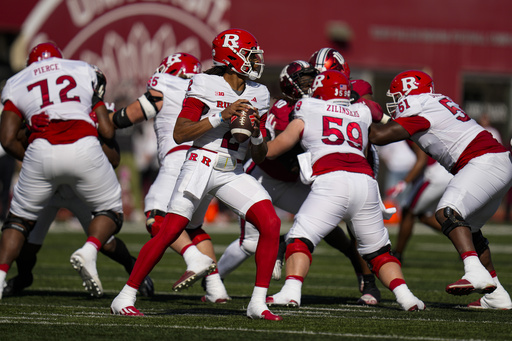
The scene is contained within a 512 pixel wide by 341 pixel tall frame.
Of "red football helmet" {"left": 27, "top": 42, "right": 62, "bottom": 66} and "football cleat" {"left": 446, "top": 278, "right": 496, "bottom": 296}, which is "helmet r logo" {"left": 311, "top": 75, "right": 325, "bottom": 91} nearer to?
"football cleat" {"left": 446, "top": 278, "right": 496, "bottom": 296}

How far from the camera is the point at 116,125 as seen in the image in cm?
735

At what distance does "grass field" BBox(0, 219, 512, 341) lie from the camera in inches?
203

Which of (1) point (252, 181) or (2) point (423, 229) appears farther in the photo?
(2) point (423, 229)

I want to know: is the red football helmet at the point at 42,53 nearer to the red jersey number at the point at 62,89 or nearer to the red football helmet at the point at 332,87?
the red jersey number at the point at 62,89

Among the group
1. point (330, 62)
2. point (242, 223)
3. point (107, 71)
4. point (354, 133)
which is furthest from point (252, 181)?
point (107, 71)

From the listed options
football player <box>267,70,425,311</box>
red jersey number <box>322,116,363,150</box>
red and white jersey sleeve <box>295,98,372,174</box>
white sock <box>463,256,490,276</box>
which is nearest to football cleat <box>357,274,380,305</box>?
football player <box>267,70,425,311</box>

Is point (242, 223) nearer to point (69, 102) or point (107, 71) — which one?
point (69, 102)

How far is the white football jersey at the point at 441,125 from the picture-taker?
6.79 m

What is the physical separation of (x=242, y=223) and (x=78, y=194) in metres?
1.29

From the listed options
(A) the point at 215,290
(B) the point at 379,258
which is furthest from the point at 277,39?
(B) the point at 379,258

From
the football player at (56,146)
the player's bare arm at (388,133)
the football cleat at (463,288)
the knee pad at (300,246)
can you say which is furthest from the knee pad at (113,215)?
the football cleat at (463,288)

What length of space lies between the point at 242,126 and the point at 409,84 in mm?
1876

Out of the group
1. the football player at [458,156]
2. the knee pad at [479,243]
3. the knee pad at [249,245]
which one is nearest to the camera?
the football player at [458,156]

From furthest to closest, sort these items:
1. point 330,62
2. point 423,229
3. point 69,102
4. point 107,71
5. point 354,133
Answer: point 107,71
point 423,229
point 330,62
point 69,102
point 354,133
